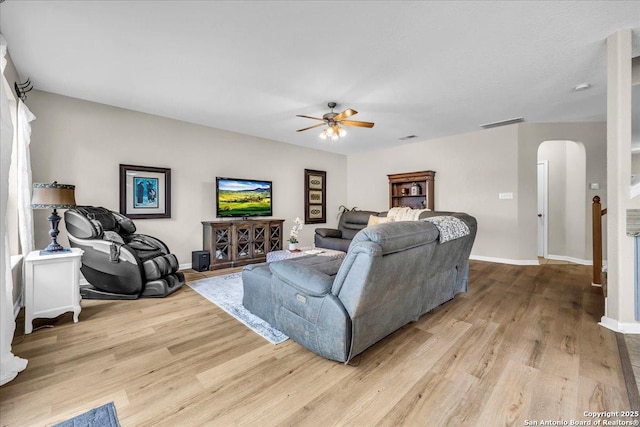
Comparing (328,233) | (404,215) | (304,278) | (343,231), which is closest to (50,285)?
(304,278)

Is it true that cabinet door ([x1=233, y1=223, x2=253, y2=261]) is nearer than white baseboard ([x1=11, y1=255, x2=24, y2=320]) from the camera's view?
No

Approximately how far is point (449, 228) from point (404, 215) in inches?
90.7

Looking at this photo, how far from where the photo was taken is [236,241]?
4656 mm

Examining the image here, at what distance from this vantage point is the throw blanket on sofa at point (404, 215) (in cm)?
455

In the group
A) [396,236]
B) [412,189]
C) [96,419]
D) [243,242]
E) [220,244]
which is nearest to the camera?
[96,419]

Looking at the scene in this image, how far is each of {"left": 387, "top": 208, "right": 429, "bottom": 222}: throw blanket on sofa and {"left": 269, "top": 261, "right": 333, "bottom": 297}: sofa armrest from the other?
2986 millimetres

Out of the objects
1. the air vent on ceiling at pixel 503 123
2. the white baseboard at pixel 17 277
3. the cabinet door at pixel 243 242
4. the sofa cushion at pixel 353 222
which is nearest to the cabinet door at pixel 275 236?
the cabinet door at pixel 243 242

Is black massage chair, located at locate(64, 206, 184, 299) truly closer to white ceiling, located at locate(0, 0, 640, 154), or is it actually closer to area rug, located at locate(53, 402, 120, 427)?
white ceiling, located at locate(0, 0, 640, 154)

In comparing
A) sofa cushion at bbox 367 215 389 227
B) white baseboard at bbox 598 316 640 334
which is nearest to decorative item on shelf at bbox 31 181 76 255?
sofa cushion at bbox 367 215 389 227

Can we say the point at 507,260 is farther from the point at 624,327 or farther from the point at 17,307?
the point at 17,307

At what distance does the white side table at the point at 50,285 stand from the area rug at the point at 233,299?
1.20 m

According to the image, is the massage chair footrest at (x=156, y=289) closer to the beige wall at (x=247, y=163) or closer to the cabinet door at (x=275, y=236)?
the beige wall at (x=247, y=163)

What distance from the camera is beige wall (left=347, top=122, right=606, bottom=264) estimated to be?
4629 millimetres

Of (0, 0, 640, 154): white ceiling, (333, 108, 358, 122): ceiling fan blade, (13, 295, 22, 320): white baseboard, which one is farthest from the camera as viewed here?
(333, 108, 358, 122): ceiling fan blade
